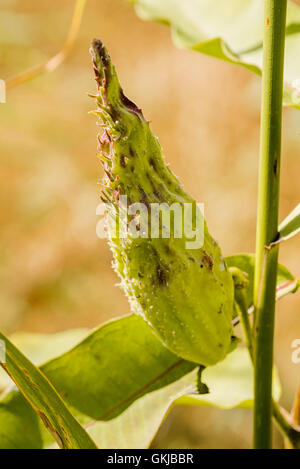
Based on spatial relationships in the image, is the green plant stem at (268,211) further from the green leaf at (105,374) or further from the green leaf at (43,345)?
the green leaf at (43,345)

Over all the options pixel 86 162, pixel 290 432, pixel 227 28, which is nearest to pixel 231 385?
pixel 290 432

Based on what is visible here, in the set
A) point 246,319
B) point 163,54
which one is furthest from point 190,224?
point 163,54

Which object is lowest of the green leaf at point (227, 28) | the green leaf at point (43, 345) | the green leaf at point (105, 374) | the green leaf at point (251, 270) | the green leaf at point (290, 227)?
the green leaf at point (43, 345)

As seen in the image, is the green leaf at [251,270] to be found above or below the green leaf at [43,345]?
above

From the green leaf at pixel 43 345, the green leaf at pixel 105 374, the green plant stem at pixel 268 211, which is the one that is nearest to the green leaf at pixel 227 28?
the green plant stem at pixel 268 211

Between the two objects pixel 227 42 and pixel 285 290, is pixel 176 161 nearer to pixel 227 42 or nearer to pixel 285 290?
pixel 227 42

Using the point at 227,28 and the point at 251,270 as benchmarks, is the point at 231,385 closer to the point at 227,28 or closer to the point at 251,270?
the point at 251,270
